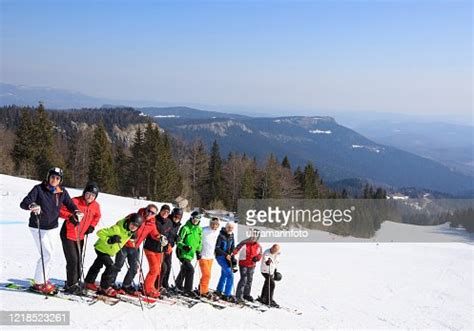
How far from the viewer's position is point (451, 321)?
460 inches

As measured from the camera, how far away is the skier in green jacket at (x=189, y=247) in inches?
354

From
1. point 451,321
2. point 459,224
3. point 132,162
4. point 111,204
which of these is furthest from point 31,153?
point 459,224

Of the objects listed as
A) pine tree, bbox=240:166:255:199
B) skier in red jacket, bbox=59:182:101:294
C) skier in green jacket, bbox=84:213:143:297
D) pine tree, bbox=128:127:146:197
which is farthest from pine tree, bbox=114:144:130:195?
skier in green jacket, bbox=84:213:143:297

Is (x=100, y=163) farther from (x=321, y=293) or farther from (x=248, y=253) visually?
(x=248, y=253)

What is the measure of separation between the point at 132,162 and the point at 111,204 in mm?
25120

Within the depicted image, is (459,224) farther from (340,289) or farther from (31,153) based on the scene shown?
(340,289)

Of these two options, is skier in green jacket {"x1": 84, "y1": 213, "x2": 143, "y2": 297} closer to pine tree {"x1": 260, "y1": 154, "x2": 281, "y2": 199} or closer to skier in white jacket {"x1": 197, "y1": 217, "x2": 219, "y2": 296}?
skier in white jacket {"x1": 197, "y1": 217, "x2": 219, "y2": 296}

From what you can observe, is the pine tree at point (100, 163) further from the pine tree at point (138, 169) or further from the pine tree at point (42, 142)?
the pine tree at point (42, 142)

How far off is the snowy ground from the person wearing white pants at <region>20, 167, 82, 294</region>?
0.60 metres

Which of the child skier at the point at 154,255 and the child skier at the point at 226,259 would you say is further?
the child skier at the point at 226,259

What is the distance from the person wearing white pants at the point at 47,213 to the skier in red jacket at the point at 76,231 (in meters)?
0.13

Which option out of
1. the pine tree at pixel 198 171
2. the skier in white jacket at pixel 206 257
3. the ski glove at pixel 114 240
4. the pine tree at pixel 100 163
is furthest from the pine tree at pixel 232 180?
the ski glove at pixel 114 240

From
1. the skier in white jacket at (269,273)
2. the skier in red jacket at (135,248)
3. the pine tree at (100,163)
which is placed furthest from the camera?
the pine tree at (100,163)

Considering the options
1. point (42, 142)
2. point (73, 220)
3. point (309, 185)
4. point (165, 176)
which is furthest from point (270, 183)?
point (73, 220)
